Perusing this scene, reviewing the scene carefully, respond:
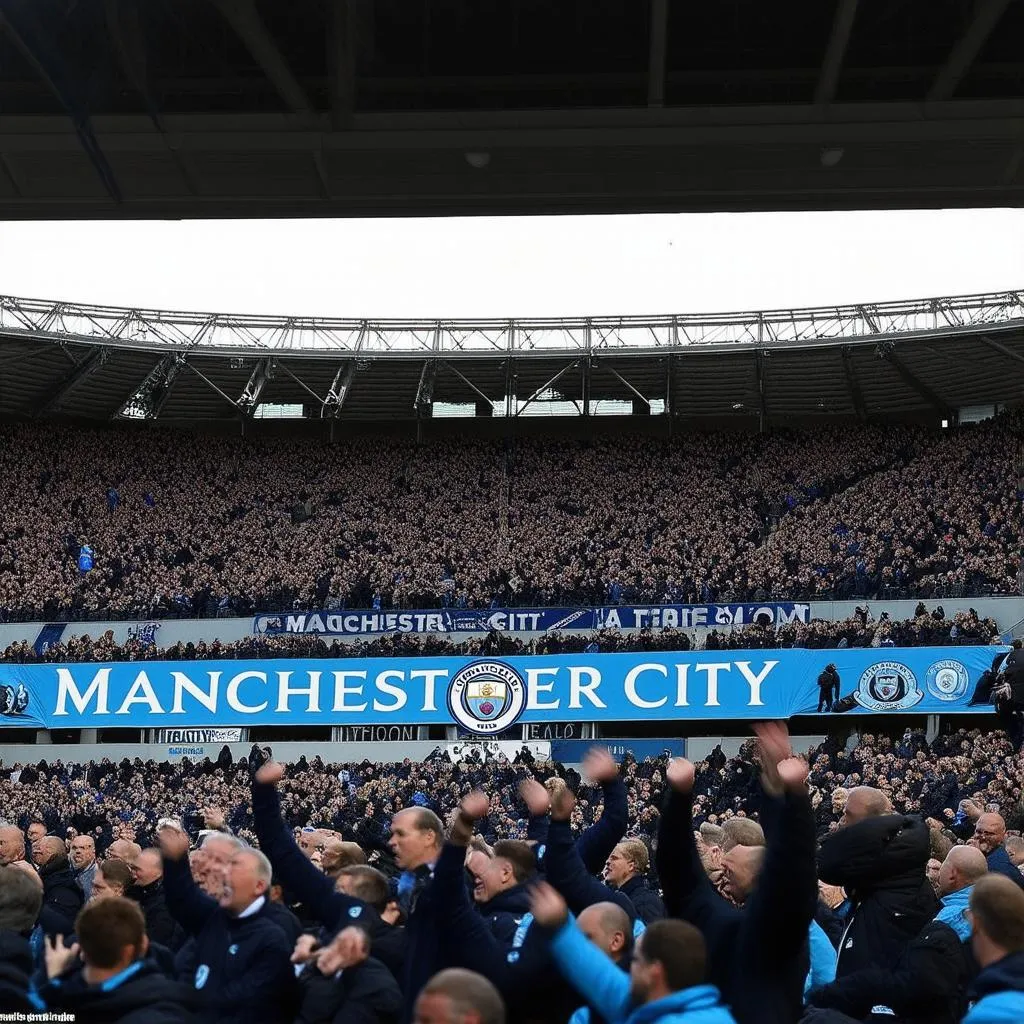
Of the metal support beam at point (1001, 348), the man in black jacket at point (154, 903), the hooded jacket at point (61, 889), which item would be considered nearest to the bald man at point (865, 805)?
the man in black jacket at point (154, 903)

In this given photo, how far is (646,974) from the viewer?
4.44 metres

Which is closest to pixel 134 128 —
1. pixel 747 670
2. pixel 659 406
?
pixel 747 670

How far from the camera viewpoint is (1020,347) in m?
37.8

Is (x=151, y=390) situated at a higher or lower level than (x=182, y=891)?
higher

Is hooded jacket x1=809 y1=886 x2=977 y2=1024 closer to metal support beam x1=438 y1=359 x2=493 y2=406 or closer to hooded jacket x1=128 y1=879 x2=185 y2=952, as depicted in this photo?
hooded jacket x1=128 y1=879 x2=185 y2=952

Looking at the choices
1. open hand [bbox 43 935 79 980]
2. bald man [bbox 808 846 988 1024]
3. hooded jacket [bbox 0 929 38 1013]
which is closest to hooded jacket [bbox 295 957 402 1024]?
open hand [bbox 43 935 79 980]

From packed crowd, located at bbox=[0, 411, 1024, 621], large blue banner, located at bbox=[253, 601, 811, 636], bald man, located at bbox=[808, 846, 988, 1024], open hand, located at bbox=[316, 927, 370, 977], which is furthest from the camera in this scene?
packed crowd, located at bbox=[0, 411, 1024, 621]

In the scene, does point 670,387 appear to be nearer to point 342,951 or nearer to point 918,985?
point 918,985

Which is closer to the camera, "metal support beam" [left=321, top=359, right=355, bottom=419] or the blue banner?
the blue banner

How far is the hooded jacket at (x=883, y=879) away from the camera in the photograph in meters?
6.26

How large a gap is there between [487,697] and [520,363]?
14.2 metres

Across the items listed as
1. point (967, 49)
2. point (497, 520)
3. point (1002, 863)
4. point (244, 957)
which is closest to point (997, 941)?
point (244, 957)

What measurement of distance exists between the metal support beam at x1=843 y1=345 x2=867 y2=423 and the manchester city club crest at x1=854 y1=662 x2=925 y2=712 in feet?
39.6

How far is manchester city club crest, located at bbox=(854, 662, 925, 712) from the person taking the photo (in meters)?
29.1
